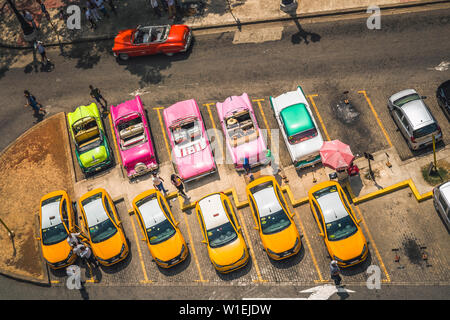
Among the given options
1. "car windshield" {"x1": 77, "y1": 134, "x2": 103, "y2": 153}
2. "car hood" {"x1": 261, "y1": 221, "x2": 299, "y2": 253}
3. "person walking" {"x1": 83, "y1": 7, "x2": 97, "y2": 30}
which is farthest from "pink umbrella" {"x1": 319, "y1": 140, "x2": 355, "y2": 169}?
"person walking" {"x1": 83, "y1": 7, "x2": 97, "y2": 30}

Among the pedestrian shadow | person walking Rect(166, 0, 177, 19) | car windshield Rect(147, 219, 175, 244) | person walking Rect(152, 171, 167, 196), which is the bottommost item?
car windshield Rect(147, 219, 175, 244)

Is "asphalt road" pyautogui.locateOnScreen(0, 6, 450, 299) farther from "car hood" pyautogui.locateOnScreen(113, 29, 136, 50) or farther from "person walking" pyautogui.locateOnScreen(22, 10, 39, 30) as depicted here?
"person walking" pyautogui.locateOnScreen(22, 10, 39, 30)

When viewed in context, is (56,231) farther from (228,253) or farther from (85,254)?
(228,253)

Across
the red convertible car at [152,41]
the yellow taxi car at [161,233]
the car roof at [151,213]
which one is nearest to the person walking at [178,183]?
the yellow taxi car at [161,233]

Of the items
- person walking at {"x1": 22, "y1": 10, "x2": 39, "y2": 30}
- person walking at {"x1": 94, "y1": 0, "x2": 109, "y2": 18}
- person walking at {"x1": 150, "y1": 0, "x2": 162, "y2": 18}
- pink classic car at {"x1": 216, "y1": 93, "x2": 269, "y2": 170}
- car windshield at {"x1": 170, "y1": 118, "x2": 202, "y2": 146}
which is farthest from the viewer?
person walking at {"x1": 22, "y1": 10, "x2": 39, "y2": 30}

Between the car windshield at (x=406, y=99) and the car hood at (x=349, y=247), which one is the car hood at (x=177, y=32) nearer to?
the car windshield at (x=406, y=99)

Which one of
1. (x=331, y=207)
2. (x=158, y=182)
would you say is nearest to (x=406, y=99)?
(x=331, y=207)
